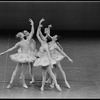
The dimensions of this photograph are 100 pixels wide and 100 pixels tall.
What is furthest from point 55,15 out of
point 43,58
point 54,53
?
point 43,58

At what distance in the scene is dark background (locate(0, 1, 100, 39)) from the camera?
1599 centimetres

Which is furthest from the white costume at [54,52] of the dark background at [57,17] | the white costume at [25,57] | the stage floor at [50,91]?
the dark background at [57,17]

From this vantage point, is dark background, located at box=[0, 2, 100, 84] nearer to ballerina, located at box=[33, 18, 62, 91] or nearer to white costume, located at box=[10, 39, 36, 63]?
white costume, located at box=[10, 39, 36, 63]

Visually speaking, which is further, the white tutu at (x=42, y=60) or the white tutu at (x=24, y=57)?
the white tutu at (x=24, y=57)

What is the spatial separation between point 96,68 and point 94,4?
4470mm

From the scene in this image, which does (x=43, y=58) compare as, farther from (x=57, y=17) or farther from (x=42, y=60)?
(x=57, y=17)

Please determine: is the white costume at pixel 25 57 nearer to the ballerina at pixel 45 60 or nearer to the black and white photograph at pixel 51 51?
the black and white photograph at pixel 51 51

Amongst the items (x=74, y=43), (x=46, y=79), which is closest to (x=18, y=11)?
(x=74, y=43)

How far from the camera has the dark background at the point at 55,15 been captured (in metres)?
16.0

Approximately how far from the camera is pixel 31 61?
10.4m

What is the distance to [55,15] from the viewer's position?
1606 centimetres

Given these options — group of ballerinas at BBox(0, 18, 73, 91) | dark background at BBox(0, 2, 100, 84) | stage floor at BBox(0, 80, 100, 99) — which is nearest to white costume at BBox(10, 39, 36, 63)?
group of ballerinas at BBox(0, 18, 73, 91)

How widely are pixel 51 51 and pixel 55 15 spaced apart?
5.83m

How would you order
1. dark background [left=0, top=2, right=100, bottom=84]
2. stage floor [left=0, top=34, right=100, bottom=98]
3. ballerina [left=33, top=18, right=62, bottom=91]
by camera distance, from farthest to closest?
dark background [left=0, top=2, right=100, bottom=84] < stage floor [left=0, top=34, right=100, bottom=98] < ballerina [left=33, top=18, right=62, bottom=91]
